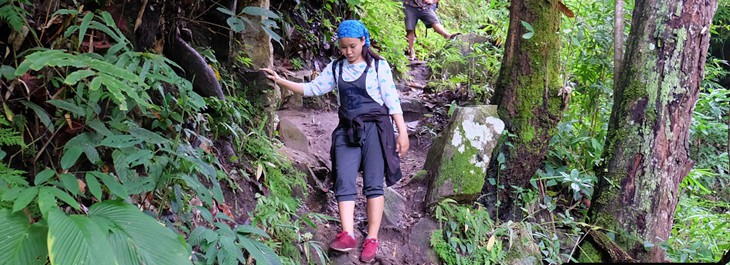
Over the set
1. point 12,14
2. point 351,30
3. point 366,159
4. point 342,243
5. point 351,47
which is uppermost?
point 12,14

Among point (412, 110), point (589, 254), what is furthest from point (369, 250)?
point (412, 110)

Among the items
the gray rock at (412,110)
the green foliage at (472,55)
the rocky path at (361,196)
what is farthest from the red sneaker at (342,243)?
the gray rock at (412,110)

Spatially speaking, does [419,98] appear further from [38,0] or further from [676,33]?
[38,0]

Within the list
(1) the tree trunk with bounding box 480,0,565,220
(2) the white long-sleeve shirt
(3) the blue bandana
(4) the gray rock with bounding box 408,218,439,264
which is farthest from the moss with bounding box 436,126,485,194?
(3) the blue bandana

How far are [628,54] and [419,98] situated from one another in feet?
12.3

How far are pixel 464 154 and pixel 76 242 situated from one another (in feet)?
13.0

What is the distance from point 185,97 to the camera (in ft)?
9.82

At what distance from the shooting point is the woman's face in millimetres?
4002

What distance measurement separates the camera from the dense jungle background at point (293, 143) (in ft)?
8.31

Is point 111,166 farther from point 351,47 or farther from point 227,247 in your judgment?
point 351,47

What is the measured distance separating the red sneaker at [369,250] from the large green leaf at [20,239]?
2.61 m

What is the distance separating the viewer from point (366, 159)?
167 inches

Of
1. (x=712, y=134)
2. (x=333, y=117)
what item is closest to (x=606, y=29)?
(x=712, y=134)

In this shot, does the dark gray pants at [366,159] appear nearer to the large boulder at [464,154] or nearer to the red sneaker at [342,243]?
the red sneaker at [342,243]
